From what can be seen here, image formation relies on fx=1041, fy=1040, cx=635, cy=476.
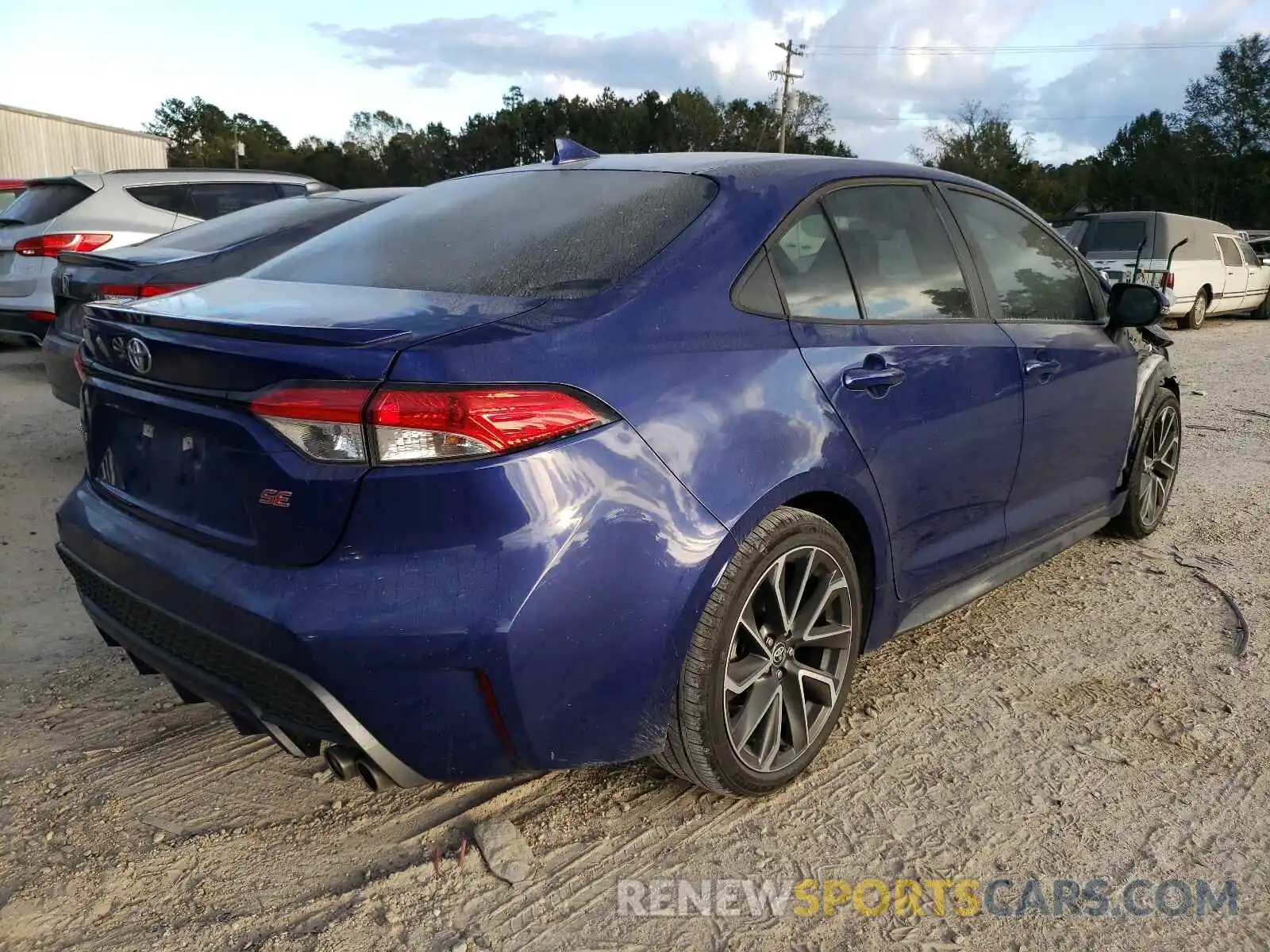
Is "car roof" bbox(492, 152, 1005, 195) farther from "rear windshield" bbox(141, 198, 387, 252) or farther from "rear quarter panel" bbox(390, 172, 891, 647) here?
"rear windshield" bbox(141, 198, 387, 252)

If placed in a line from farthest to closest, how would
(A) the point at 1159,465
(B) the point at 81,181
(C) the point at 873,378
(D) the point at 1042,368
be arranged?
(B) the point at 81,181, (A) the point at 1159,465, (D) the point at 1042,368, (C) the point at 873,378

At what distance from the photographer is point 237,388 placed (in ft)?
6.95

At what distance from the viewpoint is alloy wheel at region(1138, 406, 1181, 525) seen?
4590 mm

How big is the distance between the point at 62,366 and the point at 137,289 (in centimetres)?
67

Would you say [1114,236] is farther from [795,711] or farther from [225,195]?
[795,711]

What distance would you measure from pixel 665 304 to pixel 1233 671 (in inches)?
96.0

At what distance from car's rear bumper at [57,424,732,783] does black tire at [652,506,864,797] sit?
0.24 feet

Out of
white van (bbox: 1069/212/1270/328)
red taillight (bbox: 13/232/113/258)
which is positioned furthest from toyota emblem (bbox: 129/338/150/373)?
white van (bbox: 1069/212/1270/328)

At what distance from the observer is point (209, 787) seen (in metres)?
2.71

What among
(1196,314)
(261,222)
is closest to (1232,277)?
(1196,314)

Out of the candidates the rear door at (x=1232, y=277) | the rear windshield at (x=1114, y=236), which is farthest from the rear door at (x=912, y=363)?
the rear door at (x=1232, y=277)

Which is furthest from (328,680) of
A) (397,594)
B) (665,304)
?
(665,304)

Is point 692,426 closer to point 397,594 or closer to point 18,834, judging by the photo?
point 397,594

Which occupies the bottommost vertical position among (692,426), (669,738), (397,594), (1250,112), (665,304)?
(669,738)
